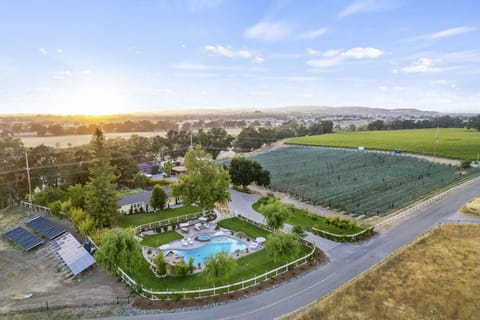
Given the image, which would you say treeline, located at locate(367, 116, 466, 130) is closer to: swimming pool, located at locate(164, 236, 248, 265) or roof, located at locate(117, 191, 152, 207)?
roof, located at locate(117, 191, 152, 207)

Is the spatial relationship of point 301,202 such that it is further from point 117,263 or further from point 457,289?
point 117,263

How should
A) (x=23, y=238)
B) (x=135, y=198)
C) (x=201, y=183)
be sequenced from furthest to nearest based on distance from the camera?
(x=135, y=198) < (x=201, y=183) < (x=23, y=238)

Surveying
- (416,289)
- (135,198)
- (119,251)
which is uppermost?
(119,251)

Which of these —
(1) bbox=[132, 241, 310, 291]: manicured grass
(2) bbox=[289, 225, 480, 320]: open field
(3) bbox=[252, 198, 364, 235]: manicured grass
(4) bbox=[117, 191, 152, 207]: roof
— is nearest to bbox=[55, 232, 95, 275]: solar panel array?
(1) bbox=[132, 241, 310, 291]: manicured grass

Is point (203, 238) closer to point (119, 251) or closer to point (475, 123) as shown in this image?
point (119, 251)

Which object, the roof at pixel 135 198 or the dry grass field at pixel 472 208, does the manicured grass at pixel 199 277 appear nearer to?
the roof at pixel 135 198

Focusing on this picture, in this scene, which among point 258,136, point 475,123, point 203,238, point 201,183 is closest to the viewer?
point 203,238

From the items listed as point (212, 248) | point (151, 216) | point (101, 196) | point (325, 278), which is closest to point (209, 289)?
point (212, 248)
